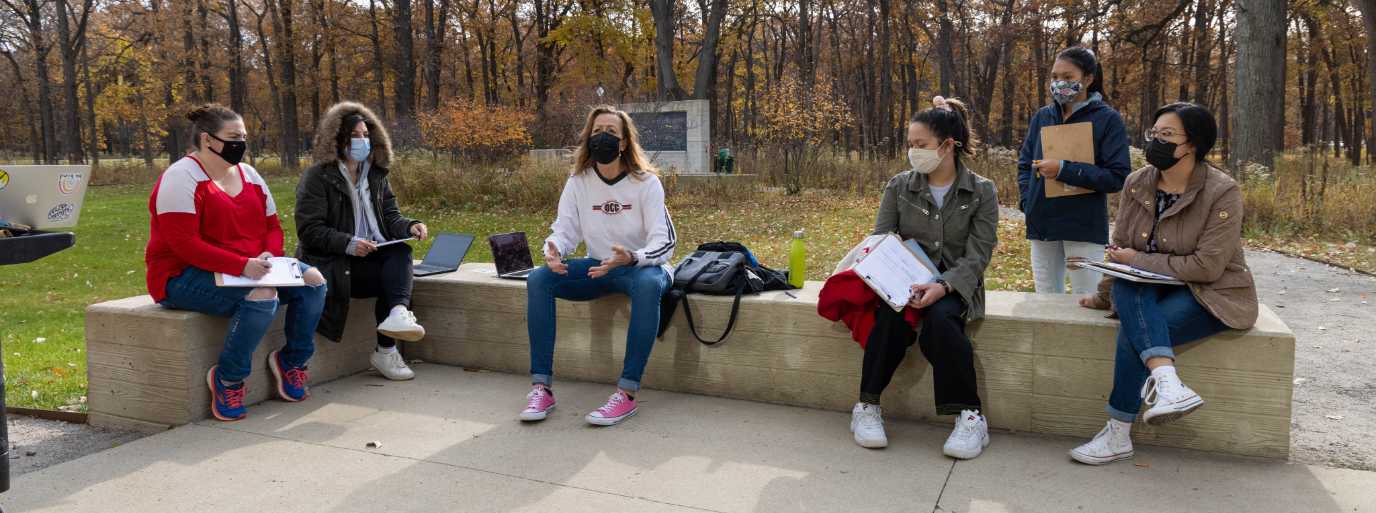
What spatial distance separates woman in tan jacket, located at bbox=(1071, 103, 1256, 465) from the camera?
11.3 ft

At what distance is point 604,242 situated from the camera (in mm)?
4578

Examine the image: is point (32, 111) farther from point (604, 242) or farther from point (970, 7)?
point (604, 242)

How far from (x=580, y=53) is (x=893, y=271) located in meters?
31.4

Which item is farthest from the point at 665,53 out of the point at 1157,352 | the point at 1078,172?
the point at 1157,352

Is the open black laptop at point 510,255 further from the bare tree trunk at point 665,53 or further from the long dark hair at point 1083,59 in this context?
the bare tree trunk at point 665,53

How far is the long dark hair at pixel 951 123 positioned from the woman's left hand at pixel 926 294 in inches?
25.0

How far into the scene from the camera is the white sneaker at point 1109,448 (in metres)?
3.57

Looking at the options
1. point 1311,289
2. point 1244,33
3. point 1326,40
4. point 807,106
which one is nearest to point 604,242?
point 1311,289

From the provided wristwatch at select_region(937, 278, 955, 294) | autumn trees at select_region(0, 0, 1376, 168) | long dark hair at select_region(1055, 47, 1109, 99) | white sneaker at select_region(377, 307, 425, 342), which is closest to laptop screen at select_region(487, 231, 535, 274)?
white sneaker at select_region(377, 307, 425, 342)

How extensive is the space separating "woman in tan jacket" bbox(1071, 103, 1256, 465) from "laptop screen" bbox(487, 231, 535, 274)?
122 inches

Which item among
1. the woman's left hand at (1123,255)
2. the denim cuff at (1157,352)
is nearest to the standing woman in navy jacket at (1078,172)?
the woman's left hand at (1123,255)

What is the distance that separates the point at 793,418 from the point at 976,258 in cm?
109

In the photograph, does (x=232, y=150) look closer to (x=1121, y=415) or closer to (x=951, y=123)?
(x=951, y=123)

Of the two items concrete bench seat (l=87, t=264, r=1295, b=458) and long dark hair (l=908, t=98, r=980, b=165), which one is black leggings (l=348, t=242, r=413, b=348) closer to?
concrete bench seat (l=87, t=264, r=1295, b=458)
